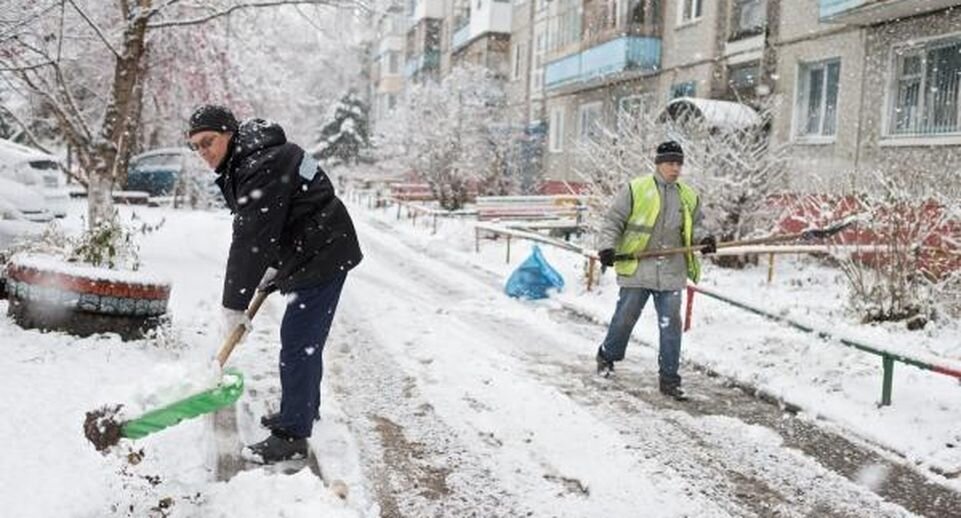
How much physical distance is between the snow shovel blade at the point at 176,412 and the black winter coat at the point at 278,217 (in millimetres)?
487

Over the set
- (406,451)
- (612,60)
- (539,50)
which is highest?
(539,50)

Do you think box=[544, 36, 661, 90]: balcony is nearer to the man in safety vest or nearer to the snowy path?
the snowy path

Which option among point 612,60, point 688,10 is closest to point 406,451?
point 688,10

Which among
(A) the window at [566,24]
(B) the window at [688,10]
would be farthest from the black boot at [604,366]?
(A) the window at [566,24]

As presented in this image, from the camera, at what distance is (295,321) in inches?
163

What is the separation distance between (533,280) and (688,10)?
41.9ft

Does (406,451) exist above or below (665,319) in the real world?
below

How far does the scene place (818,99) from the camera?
621 inches

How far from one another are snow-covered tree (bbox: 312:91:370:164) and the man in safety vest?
138ft

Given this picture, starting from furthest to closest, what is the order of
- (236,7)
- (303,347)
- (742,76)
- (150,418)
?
(742,76) < (236,7) < (303,347) < (150,418)

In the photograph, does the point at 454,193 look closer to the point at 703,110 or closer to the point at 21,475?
the point at 703,110

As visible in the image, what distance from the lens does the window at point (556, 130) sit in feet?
92.3

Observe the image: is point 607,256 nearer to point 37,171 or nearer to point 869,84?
point 37,171

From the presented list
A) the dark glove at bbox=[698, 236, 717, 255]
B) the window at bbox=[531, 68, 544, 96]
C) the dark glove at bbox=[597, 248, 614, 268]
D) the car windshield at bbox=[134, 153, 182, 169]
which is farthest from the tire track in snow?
the window at bbox=[531, 68, 544, 96]
